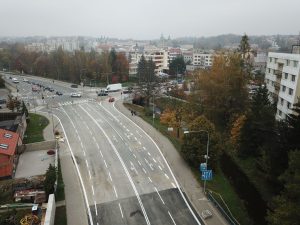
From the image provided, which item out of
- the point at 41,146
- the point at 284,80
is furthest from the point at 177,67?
the point at 41,146

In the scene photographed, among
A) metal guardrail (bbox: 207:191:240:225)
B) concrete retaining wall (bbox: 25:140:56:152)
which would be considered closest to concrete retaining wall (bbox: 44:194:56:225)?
metal guardrail (bbox: 207:191:240:225)

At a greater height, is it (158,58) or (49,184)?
(158,58)

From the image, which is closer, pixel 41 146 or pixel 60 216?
pixel 60 216

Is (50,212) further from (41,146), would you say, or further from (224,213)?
(41,146)

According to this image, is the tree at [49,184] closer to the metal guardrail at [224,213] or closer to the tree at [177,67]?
the metal guardrail at [224,213]

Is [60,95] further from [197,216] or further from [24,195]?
[197,216]

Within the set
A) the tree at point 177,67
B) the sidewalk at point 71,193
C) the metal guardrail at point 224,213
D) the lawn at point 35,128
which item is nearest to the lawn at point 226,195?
the metal guardrail at point 224,213
